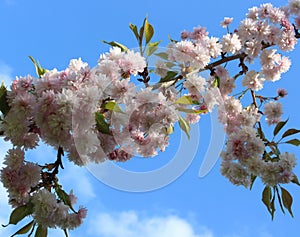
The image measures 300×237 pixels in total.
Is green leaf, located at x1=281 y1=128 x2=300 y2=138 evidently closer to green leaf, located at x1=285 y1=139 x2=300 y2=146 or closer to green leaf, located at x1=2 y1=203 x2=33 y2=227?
green leaf, located at x1=285 y1=139 x2=300 y2=146

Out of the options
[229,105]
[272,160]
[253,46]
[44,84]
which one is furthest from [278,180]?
[44,84]

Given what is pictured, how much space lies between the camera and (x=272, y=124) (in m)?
3.39

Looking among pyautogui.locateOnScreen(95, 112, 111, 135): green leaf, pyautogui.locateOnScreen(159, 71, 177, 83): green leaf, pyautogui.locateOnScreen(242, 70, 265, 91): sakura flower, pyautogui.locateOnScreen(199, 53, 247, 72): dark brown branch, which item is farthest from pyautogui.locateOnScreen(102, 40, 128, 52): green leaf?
pyautogui.locateOnScreen(242, 70, 265, 91): sakura flower

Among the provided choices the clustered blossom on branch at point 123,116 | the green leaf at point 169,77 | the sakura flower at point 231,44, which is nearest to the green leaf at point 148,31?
the clustered blossom on branch at point 123,116

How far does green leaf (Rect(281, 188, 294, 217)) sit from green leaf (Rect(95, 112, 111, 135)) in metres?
1.25

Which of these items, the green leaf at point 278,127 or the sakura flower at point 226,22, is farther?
the sakura flower at point 226,22

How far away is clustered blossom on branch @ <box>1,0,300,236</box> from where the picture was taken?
2152 millimetres

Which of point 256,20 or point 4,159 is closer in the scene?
point 4,159

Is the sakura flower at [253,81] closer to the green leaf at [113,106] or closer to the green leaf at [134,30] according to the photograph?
the green leaf at [134,30]

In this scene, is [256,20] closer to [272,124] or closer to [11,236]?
[272,124]

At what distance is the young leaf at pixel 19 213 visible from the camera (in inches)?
90.3

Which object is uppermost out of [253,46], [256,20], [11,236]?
[256,20]

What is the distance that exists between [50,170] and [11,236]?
0.46 metres

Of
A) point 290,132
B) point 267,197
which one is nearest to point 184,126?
point 267,197
